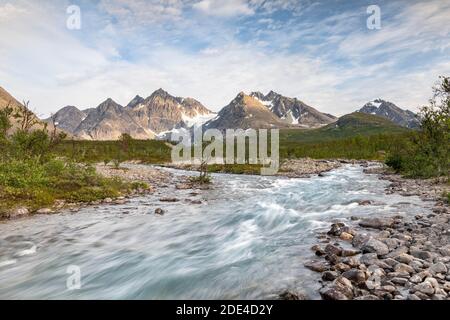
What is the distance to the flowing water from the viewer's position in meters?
9.00

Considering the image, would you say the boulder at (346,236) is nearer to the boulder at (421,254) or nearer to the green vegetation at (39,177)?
the boulder at (421,254)

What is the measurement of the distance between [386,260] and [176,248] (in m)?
7.11

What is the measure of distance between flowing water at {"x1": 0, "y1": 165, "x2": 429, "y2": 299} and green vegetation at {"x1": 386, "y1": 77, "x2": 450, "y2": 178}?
12.7m

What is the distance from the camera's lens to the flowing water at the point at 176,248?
900cm

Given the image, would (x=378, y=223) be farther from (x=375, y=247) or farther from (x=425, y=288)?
(x=425, y=288)

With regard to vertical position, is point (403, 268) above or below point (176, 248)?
above

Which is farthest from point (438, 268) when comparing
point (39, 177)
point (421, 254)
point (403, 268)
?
point (39, 177)

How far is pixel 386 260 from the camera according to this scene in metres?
8.91

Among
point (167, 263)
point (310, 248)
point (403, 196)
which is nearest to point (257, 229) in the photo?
point (310, 248)

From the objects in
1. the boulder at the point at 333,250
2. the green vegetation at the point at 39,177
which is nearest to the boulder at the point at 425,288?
the boulder at the point at 333,250

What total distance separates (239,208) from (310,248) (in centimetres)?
908

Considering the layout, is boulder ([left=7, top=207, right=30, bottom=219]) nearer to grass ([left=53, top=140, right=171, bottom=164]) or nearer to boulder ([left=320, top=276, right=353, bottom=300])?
boulder ([left=320, top=276, right=353, bottom=300])

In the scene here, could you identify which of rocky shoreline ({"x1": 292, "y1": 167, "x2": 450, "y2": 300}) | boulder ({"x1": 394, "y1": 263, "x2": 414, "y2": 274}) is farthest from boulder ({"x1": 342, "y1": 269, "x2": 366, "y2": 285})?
boulder ({"x1": 394, "y1": 263, "x2": 414, "y2": 274})

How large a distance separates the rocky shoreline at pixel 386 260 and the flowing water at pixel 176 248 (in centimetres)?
63
